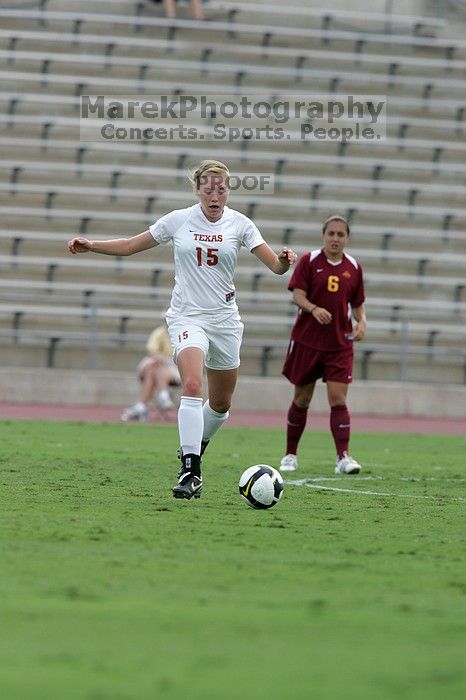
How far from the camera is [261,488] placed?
25.1ft

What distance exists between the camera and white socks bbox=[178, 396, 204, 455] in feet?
26.7

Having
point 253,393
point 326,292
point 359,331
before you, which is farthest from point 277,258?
point 253,393

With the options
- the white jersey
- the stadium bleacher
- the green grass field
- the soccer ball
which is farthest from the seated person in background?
the soccer ball

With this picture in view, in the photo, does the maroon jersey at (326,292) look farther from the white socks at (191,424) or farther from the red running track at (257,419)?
the red running track at (257,419)

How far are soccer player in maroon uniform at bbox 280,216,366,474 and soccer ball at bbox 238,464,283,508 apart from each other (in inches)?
126

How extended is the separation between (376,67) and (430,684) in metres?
24.1

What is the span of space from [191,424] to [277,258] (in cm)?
121

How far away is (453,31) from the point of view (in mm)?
27828

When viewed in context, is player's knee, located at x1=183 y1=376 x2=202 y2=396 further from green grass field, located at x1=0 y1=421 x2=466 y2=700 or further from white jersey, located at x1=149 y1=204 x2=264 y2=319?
green grass field, located at x1=0 y1=421 x2=466 y2=700

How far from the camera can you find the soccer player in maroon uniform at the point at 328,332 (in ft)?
36.1

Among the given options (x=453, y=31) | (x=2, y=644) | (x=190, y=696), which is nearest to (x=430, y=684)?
(x=190, y=696)

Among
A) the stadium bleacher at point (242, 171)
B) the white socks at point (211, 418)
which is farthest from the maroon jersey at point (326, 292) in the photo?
the stadium bleacher at point (242, 171)

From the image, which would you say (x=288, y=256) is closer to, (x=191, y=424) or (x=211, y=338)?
Result: (x=211, y=338)

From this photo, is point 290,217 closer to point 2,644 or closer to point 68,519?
point 68,519
